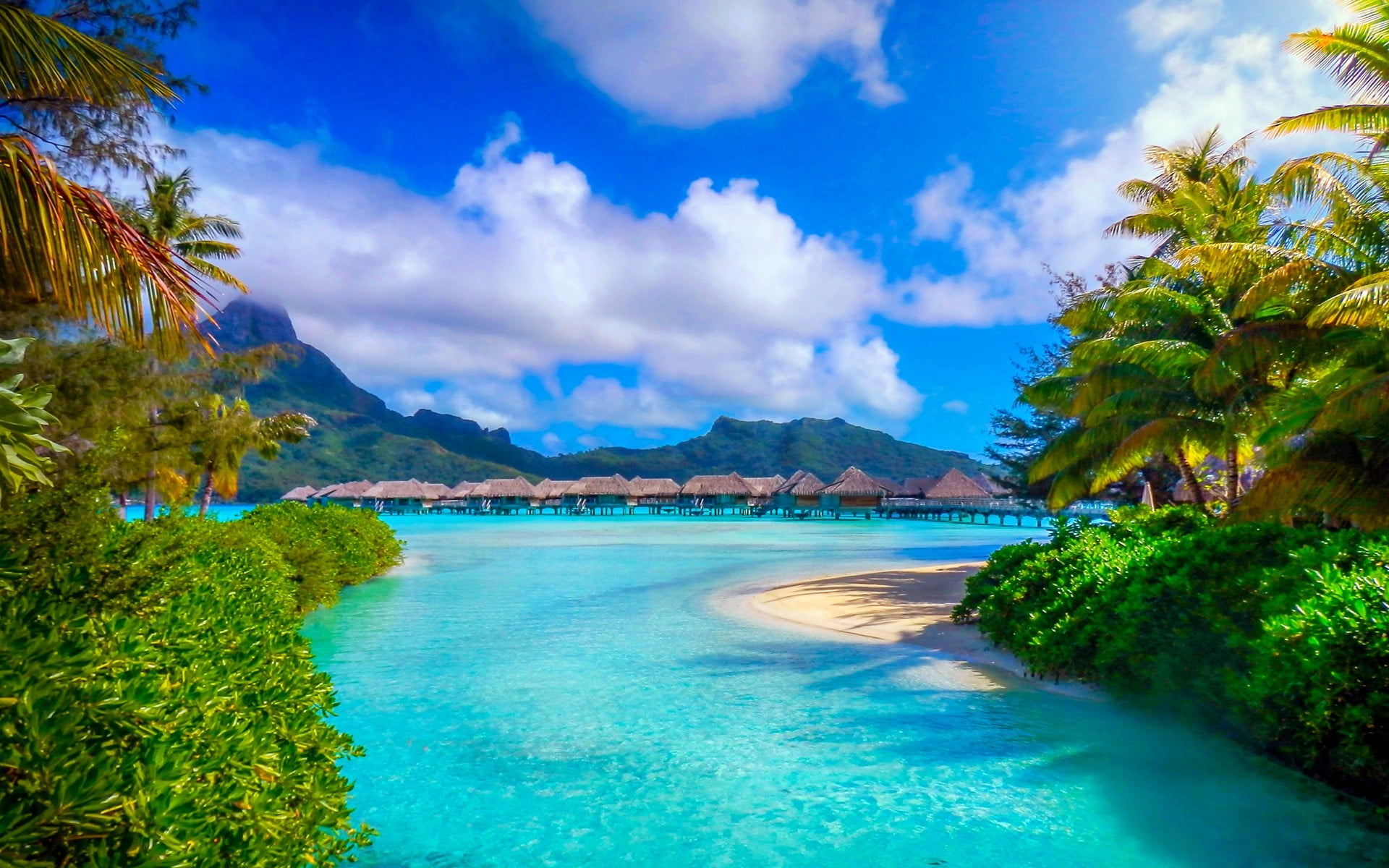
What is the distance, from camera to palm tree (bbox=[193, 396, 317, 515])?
43.4 ft

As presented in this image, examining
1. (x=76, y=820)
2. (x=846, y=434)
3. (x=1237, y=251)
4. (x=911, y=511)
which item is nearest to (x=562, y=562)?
(x=1237, y=251)

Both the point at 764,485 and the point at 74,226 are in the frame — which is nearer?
the point at 74,226

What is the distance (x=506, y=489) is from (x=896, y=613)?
189 feet

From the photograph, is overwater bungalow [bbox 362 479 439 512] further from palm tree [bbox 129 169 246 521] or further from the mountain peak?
the mountain peak

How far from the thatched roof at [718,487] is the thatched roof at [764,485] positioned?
0.47 m

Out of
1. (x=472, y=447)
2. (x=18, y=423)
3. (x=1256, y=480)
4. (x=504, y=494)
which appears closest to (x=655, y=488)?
(x=504, y=494)

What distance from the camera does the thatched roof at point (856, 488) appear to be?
55906 millimetres

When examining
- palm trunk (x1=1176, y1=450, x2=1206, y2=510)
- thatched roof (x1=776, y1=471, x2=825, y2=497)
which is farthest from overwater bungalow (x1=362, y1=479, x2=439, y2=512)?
palm trunk (x1=1176, y1=450, x2=1206, y2=510)

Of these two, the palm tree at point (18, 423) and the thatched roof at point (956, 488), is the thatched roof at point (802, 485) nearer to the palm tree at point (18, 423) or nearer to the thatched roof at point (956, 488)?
the thatched roof at point (956, 488)

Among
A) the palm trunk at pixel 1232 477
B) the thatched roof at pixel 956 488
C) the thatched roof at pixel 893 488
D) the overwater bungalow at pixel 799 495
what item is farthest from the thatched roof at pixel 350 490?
the palm trunk at pixel 1232 477

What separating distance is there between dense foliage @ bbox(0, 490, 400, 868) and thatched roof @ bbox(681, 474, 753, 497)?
5964 cm

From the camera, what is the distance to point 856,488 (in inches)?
2216

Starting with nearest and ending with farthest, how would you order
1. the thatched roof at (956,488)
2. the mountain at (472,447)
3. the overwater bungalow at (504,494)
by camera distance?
the thatched roof at (956,488) → the overwater bungalow at (504,494) → the mountain at (472,447)

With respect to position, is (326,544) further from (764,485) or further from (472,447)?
(472,447)
